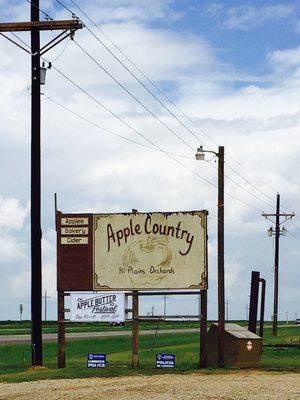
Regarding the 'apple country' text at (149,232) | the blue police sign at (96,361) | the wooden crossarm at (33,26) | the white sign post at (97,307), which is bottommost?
the blue police sign at (96,361)

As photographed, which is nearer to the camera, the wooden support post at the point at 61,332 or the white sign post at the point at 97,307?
the wooden support post at the point at 61,332

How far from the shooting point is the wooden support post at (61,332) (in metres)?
36.0

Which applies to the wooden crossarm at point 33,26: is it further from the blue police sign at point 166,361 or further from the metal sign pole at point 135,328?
the blue police sign at point 166,361

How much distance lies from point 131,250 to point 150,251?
0.74 m

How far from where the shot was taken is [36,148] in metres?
35.4

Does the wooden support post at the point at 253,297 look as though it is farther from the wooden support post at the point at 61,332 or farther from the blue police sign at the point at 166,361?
the wooden support post at the point at 61,332

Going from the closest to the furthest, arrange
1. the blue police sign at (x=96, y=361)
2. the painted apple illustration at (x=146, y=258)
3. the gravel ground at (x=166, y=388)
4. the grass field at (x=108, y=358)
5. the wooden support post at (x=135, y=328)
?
the gravel ground at (x=166, y=388)
the grass field at (x=108, y=358)
the blue police sign at (x=96, y=361)
the wooden support post at (x=135, y=328)
the painted apple illustration at (x=146, y=258)

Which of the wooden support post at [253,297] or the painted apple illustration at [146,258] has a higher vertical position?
the painted apple illustration at [146,258]

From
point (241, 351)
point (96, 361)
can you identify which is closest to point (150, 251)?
point (96, 361)

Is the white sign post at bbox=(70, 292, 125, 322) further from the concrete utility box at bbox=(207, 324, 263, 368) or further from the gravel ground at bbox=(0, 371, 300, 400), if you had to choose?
the gravel ground at bbox=(0, 371, 300, 400)

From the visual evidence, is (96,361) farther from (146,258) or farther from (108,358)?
(108,358)

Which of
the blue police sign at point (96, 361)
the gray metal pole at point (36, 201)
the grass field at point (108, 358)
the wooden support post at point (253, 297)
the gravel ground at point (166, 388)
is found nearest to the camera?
the gravel ground at point (166, 388)

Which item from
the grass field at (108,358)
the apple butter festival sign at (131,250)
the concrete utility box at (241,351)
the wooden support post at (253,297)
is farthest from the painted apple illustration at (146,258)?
the wooden support post at (253,297)

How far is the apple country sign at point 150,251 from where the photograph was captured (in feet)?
118
